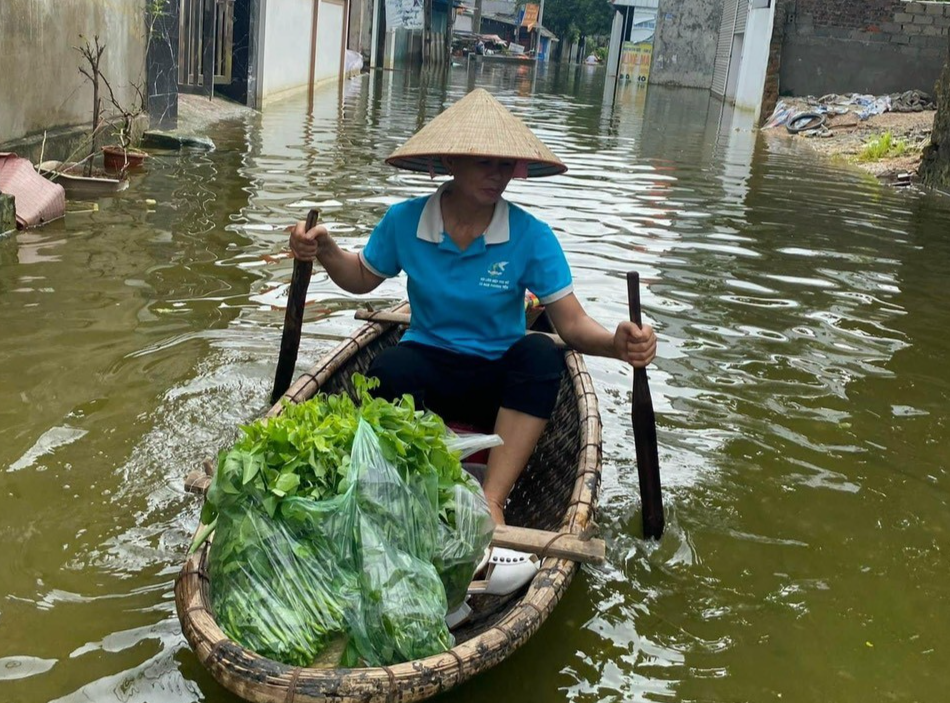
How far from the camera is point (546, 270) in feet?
11.3

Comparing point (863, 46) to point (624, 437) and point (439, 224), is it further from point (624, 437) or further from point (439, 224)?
point (439, 224)

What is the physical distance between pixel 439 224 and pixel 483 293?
294 millimetres

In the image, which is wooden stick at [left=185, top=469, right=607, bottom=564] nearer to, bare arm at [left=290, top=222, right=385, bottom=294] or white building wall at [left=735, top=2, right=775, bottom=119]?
bare arm at [left=290, top=222, right=385, bottom=294]

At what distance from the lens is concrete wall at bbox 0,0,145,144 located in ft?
26.1

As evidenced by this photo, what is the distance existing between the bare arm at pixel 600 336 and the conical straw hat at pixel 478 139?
54cm

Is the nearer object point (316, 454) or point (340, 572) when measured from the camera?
point (340, 572)

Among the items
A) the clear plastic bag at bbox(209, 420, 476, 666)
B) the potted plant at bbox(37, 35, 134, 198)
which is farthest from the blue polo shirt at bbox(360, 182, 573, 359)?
the potted plant at bbox(37, 35, 134, 198)

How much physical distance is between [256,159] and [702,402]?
7.86 m

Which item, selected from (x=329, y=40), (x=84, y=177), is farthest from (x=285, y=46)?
(x=84, y=177)

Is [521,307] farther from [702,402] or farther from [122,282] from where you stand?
[122,282]

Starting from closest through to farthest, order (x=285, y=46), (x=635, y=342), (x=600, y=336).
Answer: (x=635, y=342) < (x=600, y=336) < (x=285, y=46)

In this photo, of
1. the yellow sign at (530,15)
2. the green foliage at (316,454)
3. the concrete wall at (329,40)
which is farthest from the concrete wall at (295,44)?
the yellow sign at (530,15)

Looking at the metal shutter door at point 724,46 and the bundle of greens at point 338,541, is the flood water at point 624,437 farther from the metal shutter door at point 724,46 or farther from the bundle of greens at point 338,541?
the metal shutter door at point 724,46

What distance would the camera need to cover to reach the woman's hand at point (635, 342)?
A: 127 inches
